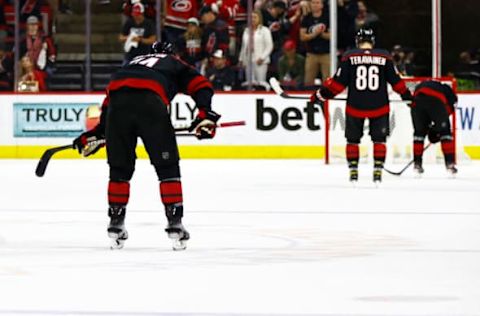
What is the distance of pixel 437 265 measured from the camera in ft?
22.9

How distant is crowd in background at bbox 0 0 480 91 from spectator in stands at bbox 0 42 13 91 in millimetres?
11

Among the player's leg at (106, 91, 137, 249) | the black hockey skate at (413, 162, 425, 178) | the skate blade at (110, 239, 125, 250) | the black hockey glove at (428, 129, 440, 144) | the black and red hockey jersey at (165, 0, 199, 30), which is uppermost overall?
the black and red hockey jersey at (165, 0, 199, 30)

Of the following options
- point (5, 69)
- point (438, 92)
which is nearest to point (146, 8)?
point (5, 69)

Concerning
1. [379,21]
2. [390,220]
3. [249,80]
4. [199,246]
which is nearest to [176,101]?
[249,80]

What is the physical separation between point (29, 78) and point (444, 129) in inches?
226

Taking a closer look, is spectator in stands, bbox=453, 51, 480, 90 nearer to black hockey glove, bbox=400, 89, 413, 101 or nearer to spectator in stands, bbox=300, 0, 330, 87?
spectator in stands, bbox=300, 0, 330, 87

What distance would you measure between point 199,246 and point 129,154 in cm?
61

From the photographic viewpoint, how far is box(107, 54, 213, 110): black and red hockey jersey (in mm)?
7797

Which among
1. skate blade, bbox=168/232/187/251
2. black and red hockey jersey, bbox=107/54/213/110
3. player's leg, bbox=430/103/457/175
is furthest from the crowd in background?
skate blade, bbox=168/232/187/251

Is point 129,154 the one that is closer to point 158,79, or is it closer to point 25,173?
point 158,79

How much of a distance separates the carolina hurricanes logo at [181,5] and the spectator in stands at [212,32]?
0.18m

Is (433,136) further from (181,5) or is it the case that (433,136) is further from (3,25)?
(3,25)

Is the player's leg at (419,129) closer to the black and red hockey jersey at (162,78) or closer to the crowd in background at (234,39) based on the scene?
the crowd in background at (234,39)

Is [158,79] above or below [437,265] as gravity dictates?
above
